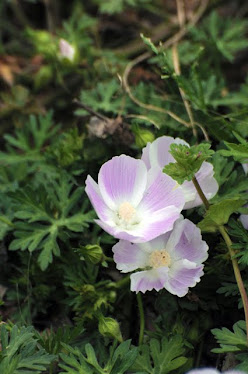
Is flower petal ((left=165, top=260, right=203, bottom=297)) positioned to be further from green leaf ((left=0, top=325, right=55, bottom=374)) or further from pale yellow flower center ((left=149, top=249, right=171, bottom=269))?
green leaf ((left=0, top=325, right=55, bottom=374))

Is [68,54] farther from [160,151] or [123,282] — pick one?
[123,282]

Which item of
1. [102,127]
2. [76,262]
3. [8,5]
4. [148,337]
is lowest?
[148,337]

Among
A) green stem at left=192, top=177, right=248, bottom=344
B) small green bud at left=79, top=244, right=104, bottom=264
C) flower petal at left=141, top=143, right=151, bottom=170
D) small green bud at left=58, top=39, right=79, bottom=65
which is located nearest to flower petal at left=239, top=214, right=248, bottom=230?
green stem at left=192, top=177, right=248, bottom=344

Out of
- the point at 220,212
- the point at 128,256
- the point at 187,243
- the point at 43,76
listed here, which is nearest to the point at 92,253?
the point at 128,256

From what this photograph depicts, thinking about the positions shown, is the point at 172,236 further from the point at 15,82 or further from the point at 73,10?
the point at 73,10

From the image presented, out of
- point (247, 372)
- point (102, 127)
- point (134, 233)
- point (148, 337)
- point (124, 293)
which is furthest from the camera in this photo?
point (102, 127)

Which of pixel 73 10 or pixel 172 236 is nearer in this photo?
pixel 172 236

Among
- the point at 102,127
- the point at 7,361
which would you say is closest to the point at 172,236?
the point at 7,361
